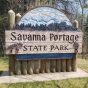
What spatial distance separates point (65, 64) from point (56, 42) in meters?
0.89

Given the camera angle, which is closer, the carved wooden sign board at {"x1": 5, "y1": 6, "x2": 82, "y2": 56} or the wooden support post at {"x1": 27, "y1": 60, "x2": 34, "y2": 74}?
the carved wooden sign board at {"x1": 5, "y1": 6, "x2": 82, "y2": 56}

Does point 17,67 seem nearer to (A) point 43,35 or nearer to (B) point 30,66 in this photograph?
(B) point 30,66

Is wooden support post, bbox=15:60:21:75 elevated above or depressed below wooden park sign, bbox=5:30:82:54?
below

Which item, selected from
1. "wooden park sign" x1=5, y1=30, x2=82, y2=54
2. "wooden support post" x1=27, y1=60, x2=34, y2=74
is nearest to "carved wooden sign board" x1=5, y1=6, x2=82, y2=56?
"wooden park sign" x1=5, y1=30, x2=82, y2=54

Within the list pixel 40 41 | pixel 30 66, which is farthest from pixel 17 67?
pixel 40 41

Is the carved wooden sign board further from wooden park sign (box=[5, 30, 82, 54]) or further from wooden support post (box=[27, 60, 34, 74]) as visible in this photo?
wooden support post (box=[27, 60, 34, 74])

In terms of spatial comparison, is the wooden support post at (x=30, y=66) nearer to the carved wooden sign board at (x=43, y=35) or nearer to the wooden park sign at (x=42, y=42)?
the wooden park sign at (x=42, y=42)

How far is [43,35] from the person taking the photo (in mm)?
5230

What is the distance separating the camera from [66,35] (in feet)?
17.8

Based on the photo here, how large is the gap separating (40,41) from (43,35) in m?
0.23

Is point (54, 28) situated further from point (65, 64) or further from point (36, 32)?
point (65, 64)

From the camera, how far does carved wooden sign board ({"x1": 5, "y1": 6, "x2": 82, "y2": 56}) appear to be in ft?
16.5

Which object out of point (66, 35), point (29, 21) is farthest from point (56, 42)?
point (29, 21)

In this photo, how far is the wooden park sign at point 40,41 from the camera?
5004 mm
